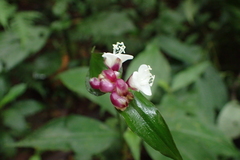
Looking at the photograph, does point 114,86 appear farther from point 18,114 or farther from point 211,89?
point 211,89

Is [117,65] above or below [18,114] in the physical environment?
above

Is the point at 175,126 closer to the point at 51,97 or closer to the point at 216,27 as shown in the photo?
the point at 51,97

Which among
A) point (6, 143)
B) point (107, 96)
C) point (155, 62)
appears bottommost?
point (6, 143)

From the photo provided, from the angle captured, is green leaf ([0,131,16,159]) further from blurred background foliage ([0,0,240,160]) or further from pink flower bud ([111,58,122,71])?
pink flower bud ([111,58,122,71])

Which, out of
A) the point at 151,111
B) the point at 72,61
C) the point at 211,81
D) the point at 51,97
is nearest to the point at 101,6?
→ the point at 72,61

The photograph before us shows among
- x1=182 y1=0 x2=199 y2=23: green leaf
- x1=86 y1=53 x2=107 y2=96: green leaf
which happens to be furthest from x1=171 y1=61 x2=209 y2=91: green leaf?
x1=86 y1=53 x2=107 y2=96: green leaf

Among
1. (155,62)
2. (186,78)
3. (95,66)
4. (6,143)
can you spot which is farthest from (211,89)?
(6,143)
